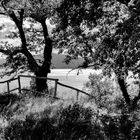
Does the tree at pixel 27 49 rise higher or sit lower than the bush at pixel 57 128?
higher

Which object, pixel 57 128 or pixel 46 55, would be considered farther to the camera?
pixel 46 55

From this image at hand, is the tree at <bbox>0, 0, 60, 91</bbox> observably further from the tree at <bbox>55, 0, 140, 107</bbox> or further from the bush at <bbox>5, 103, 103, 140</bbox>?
the bush at <bbox>5, 103, 103, 140</bbox>

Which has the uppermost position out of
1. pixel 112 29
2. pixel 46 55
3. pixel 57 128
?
pixel 112 29

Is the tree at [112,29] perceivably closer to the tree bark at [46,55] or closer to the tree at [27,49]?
the tree at [27,49]

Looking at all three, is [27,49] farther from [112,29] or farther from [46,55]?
[112,29]

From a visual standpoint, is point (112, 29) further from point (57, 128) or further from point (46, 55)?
point (46, 55)

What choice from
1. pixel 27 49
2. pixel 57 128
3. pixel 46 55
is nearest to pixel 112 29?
pixel 57 128

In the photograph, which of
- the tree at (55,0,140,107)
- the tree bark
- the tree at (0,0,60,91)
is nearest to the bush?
the tree at (55,0,140,107)

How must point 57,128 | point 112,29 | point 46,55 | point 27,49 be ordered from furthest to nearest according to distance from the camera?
1. point 46,55
2. point 27,49
3. point 112,29
4. point 57,128

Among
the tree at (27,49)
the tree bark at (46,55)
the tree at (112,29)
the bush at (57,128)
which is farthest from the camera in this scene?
the tree bark at (46,55)

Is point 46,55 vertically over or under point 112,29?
under

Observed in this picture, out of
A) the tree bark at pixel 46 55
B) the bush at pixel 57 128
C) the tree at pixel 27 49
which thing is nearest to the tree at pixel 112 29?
the bush at pixel 57 128

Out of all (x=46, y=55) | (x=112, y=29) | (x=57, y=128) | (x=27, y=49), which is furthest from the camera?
(x=46, y=55)

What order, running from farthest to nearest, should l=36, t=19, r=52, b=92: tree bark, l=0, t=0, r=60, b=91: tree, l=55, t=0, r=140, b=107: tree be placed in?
l=36, t=19, r=52, b=92: tree bark, l=0, t=0, r=60, b=91: tree, l=55, t=0, r=140, b=107: tree
